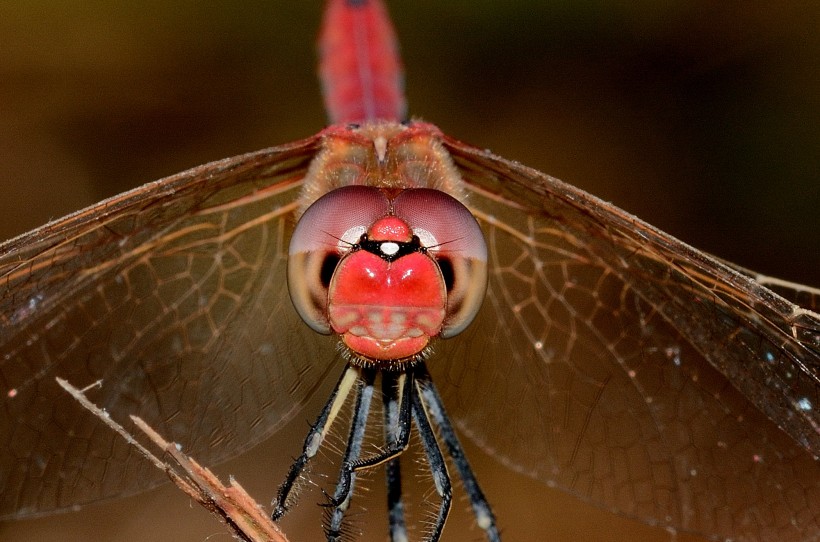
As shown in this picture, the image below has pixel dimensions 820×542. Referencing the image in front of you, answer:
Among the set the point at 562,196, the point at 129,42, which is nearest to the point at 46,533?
the point at 129,42

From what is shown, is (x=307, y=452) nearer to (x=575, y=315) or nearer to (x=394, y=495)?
(x=394, y=495)

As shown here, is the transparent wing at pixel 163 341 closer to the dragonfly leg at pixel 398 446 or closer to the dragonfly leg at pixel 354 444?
the dragonfly leg at pixel 354 444

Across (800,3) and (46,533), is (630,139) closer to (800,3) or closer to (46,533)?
(800,3)

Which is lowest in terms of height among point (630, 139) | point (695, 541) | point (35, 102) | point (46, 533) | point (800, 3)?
point (695, 541)

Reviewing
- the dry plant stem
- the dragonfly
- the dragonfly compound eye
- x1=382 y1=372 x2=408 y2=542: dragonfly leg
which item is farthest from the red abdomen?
the dry plant stem

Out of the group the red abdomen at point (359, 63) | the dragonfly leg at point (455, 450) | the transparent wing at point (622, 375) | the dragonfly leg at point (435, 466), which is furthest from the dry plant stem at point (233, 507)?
the red abdomen at point (359, 63)
